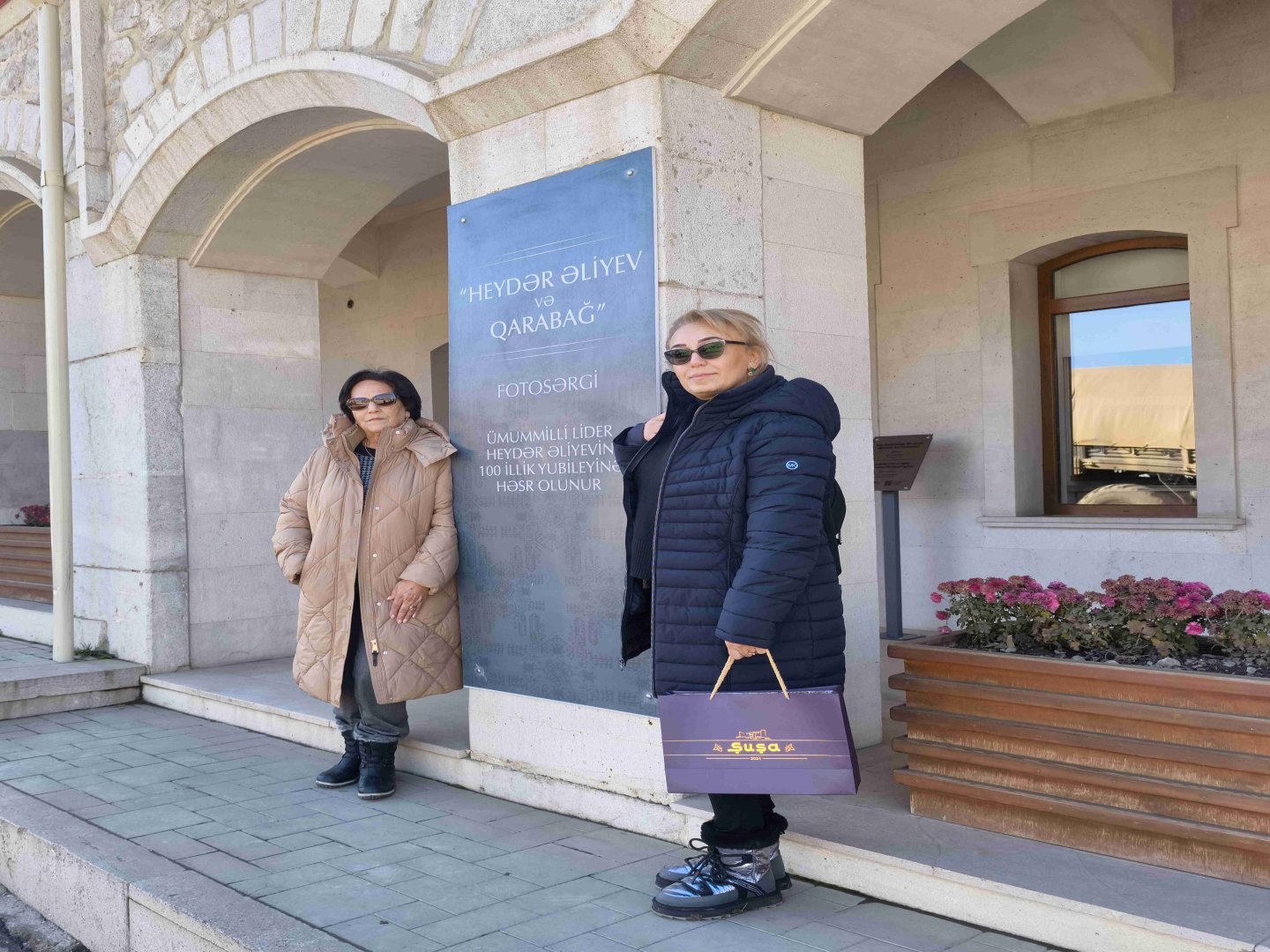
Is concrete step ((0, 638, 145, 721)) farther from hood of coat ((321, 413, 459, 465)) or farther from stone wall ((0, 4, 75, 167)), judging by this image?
→ stone wall ((0, 4, 75, 167))

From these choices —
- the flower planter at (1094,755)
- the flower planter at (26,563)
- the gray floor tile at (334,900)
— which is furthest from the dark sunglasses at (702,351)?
the flower planter at (26,563)

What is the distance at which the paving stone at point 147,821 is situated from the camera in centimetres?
418

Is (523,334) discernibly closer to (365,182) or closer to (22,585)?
(365,182)

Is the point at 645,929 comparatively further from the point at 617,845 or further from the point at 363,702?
the point at 363,702

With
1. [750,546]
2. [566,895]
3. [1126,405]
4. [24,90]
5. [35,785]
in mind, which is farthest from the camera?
[24,90]

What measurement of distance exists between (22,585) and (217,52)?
16.9 ft

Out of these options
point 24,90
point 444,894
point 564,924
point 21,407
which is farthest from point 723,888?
point 21,407

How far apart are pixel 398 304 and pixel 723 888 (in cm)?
880

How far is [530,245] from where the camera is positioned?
430cm

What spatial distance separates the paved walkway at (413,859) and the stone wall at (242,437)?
1.56 metres

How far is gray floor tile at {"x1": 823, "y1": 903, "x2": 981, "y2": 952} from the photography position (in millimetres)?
2984

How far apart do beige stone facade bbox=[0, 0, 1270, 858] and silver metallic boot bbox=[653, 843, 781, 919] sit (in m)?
0.69

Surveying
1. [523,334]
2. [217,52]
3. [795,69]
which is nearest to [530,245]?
[523,334]

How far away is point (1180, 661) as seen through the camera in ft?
10.5
